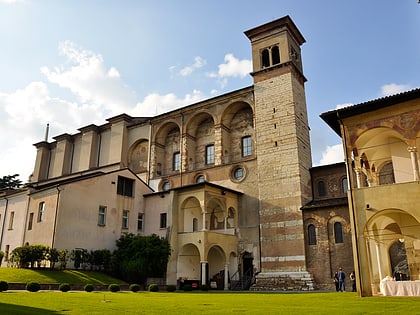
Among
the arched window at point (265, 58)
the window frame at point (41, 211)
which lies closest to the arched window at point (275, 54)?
the arched window at point (265, 58)

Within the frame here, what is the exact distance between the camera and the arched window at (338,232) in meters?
27.9

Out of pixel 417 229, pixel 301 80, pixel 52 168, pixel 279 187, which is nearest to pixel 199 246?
pixel 279 187

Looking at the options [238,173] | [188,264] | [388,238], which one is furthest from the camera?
[238,173]

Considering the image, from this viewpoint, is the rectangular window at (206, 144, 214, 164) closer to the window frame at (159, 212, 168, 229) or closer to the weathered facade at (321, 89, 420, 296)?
the window frame at (159, 212, 168, 229)

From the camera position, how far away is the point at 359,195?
62.0 ft

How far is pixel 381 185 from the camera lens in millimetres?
18484

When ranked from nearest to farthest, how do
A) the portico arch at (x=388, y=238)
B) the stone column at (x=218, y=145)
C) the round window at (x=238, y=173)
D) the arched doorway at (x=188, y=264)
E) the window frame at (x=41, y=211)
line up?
the portico arch at (x=388, y=238) → the window frame at (x=41, y=211) → the arched doorway at (x=188, y=264) → the round window at (x=238, y=173) → the stone column at (x=218, y=145)

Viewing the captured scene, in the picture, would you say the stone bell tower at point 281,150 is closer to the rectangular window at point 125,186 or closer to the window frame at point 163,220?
the window frame at point 163,220

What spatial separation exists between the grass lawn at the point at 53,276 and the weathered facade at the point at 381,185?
16623 millimetres

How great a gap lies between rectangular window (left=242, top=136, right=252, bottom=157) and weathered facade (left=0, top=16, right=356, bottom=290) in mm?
94

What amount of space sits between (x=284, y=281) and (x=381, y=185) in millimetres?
13145

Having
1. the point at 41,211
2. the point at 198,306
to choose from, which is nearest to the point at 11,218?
the point at 41,211

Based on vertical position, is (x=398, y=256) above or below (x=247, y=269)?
above

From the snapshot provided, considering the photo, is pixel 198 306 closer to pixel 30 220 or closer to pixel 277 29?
pixel 30 220
